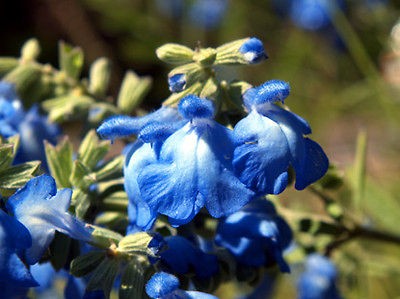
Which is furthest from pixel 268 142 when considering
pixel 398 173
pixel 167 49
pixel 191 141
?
pixel 398 173

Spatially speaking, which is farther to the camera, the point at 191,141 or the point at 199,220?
the point at 199,220

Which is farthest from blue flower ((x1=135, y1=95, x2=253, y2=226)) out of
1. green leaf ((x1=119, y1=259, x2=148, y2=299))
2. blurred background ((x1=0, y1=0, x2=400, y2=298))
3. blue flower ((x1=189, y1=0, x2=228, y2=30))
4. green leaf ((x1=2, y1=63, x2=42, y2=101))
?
blue flower ((x1=189, y1=0, x2=228, y2=30))

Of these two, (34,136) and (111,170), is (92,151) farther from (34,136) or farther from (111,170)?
(34,136)

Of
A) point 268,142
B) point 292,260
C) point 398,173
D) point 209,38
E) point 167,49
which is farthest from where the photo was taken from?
point 209,38

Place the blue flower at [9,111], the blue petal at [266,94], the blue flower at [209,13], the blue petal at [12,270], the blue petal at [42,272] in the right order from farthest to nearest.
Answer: the blue flower at [209,13]
the blue petal at [42,272]
the blue flower at [9,111]
the blue petal at [266,94]
the blue petal at [12,270]

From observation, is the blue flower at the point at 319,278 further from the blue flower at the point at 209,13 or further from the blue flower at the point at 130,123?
the blue flower at the point at 209,13

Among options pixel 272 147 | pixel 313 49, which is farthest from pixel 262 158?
pixel 313 49

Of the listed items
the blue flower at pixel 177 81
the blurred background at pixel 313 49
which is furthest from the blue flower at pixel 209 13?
the blue flower at pixel 177 81

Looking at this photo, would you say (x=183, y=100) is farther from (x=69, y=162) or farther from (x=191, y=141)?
(x=69, y=162)
